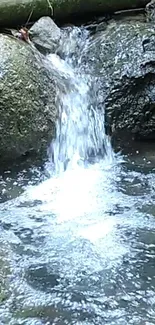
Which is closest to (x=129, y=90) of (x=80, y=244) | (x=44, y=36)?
(x=44, y=36)

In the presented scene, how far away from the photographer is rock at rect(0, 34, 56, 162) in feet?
14.9

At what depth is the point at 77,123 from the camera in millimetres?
4965

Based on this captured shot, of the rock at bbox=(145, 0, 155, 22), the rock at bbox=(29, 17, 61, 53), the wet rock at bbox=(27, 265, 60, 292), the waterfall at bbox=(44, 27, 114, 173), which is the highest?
the rock at bbox=(145, 0, 155, 22)

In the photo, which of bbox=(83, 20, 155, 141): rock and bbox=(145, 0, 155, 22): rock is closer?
bbox=(83, 20, 155, 141): rock

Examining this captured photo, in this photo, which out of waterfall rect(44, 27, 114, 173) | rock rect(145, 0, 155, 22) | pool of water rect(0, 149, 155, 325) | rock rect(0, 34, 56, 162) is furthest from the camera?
rock rect(145, 0, 155, 22)

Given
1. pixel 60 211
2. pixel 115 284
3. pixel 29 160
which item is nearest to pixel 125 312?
pixel 115 284

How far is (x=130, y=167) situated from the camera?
4637 mm

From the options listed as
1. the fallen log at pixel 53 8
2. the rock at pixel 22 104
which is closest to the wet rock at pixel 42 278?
the rock at pixel 22 104

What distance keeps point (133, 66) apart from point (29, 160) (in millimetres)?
1320

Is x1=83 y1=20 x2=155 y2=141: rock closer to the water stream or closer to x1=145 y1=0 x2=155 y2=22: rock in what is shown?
the water stream

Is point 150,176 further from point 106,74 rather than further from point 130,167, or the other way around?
point 106,74

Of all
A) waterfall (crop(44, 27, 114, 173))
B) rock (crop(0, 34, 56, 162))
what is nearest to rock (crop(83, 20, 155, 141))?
waterfall (crop(44, 27, 114, 173))

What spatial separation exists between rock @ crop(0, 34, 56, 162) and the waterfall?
0.40ft

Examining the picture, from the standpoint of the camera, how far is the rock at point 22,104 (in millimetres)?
4551
